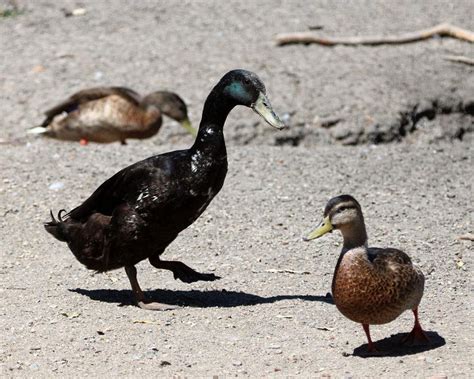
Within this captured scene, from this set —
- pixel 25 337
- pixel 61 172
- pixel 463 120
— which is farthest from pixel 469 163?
pixel 25 337

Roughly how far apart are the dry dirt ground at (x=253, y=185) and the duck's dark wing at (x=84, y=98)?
0.34 meters

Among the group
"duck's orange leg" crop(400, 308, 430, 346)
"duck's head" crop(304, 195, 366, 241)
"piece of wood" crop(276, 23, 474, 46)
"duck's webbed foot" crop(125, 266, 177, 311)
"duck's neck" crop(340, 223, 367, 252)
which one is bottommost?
"piece of wood" crop(276, 23, 474, 46)

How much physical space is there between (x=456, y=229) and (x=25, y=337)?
3.71m

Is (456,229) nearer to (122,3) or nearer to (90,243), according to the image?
(90,243)

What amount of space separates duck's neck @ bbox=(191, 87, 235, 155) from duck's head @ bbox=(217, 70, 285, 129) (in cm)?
9

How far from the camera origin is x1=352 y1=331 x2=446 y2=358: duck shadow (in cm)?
636

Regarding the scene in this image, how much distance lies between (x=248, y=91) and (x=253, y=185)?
2.81 meters

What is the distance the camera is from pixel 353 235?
6.35 m

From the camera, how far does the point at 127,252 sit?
7.16 m

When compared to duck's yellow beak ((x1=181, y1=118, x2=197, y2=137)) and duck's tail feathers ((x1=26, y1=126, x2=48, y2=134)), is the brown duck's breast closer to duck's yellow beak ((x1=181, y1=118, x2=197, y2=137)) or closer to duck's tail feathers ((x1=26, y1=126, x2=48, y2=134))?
duck's yellow beak ((x1=181, y1=118, x2=197, y2=137))

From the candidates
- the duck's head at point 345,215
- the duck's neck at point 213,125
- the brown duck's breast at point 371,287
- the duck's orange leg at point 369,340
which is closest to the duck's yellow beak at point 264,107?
the duck's neck at point 213,125

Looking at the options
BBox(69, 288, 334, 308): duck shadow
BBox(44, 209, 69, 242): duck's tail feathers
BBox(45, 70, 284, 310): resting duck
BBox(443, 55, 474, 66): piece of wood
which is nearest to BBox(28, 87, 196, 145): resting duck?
BBox(443, 55, 474, 66): piece of wood

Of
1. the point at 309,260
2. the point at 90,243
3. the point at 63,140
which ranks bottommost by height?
the point at 63,140

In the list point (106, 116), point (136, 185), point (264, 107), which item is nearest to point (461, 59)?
point (106, 116)
